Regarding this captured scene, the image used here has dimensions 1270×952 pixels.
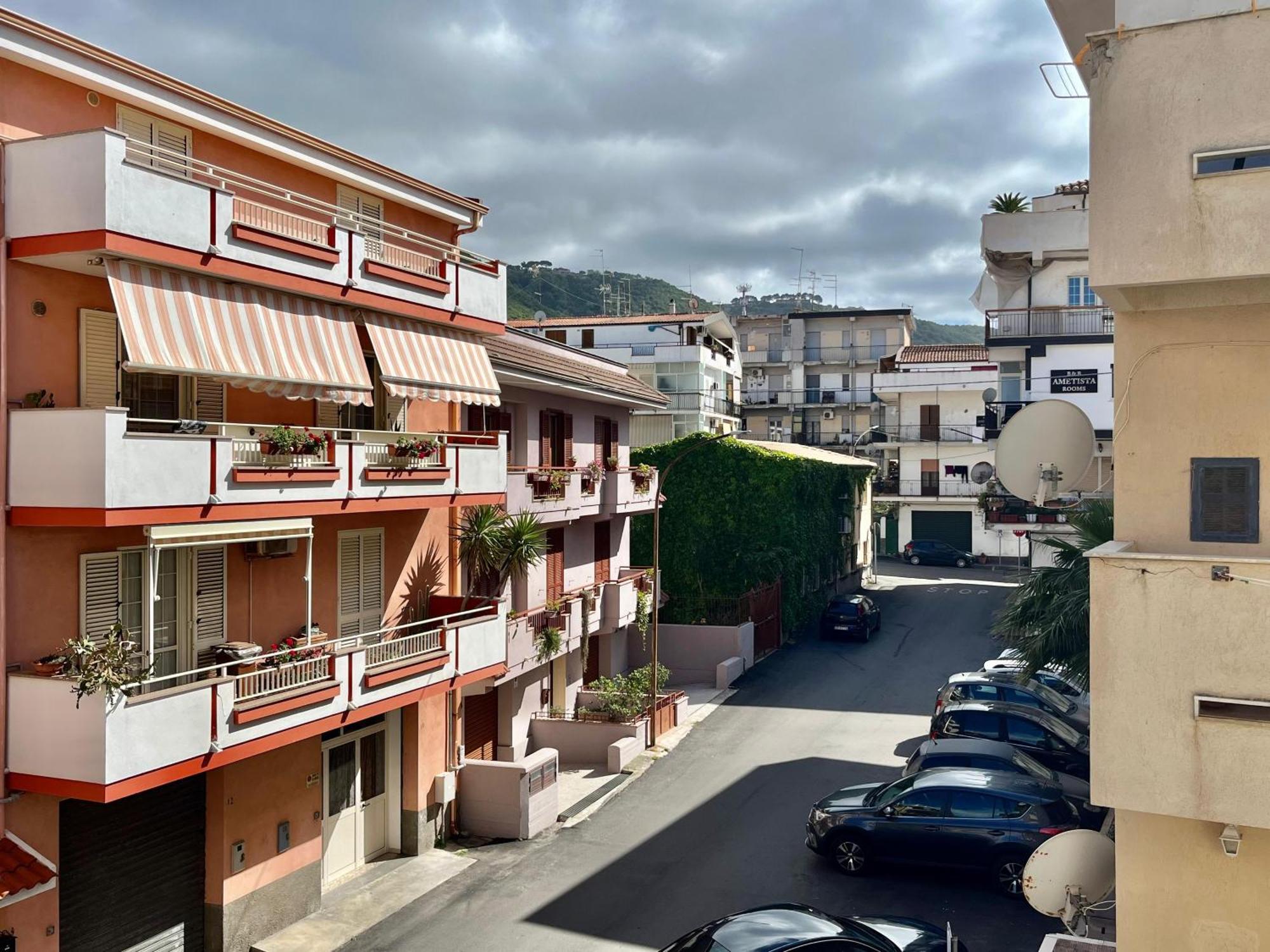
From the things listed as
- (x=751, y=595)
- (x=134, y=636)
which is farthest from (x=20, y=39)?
(x=751, y=595)

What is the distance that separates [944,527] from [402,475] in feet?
161

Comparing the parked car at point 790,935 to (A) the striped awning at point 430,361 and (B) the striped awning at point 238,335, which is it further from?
(A) the striped awning at point 430,361

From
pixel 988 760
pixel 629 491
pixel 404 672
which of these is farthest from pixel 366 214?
pixel 988 760

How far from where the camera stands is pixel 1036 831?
617 inches

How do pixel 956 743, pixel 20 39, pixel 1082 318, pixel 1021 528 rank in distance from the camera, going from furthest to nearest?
1. pixel 1021 528
2. pixel 1082 318
3. pixel 956 743
4. pixel 20 39

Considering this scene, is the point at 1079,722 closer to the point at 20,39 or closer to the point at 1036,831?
the point at 1036,831

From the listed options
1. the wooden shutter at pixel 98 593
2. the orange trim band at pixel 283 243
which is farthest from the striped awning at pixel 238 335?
the wooden shutter at pixel 98 593

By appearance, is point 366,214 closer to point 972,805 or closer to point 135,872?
point 135,872

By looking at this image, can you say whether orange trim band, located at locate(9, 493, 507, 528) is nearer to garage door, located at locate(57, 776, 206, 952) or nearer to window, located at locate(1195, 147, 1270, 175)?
garage door, located at locate(57, 776, 206, 952)

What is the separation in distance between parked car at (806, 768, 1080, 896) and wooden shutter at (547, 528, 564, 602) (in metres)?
9.99

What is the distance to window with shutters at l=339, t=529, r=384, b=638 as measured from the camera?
16.8 meters

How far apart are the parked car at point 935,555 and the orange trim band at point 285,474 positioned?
48092mm

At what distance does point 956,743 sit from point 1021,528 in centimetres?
3890

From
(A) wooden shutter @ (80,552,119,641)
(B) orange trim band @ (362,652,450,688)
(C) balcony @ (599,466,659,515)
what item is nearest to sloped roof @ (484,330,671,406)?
(C) balcony @ (599,466,659,515)
